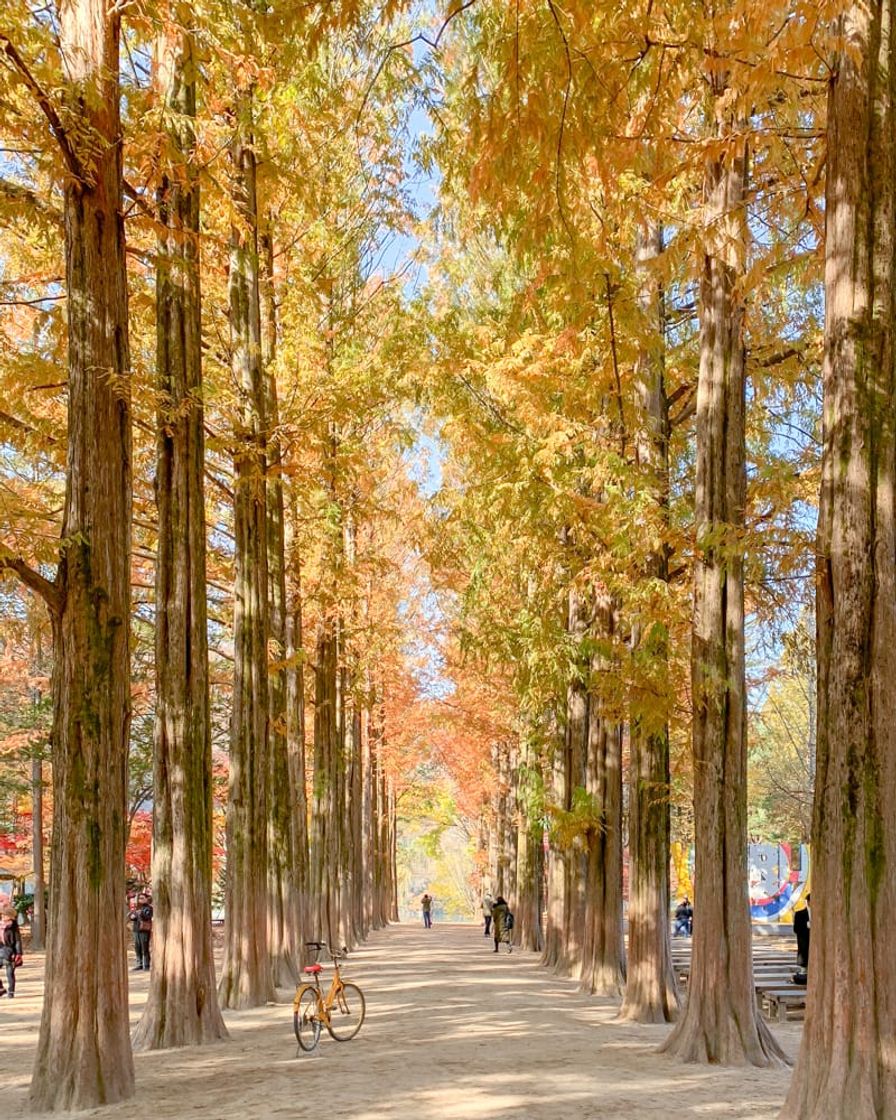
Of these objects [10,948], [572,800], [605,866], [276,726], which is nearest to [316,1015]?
[276,726]

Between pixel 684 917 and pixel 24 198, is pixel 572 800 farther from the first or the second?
pixel 684 917

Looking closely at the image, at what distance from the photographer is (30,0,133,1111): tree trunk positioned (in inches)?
370

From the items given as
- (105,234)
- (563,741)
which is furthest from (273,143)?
(563,741)

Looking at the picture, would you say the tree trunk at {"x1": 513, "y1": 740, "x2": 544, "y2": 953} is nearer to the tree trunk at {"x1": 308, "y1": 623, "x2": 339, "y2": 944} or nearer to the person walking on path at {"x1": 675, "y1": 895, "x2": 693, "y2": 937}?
the tree trunk at {"x1": 308, "y1": 623, "x2": 339, "y2": 944}

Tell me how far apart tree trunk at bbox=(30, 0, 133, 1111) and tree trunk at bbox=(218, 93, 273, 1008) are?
5.24 m

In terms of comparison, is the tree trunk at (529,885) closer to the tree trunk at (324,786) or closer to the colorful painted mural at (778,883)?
the tree trunk at (324,786)

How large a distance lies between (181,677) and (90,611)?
3.24 metres

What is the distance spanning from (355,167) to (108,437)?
35.5 feet

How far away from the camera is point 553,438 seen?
14938 mm

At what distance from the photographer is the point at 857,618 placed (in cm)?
724

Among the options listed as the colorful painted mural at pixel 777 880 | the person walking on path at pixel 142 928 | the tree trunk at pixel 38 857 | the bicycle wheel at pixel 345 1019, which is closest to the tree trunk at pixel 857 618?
the bicycle wheel at pixel 345 1019

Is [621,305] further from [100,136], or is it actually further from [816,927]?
[816,927]

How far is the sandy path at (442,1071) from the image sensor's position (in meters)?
8.83

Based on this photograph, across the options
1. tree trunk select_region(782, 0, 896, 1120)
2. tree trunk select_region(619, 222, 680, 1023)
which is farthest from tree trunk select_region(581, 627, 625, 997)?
tree trunk select_region(782, 0, 896, 1120)
